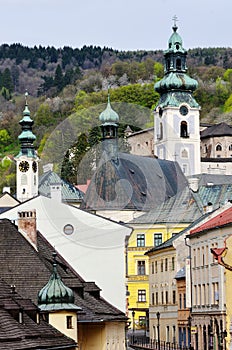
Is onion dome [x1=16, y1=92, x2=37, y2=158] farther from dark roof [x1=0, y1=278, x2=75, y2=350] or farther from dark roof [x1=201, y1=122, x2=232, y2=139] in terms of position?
dark roof [x1=0, y1=278, x2=75, y2=350]

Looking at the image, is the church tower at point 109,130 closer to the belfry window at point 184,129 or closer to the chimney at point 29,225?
the belfry window at point 184,129

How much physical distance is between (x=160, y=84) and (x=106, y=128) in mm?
16775

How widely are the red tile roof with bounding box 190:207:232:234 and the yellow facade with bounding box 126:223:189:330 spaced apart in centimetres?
2090

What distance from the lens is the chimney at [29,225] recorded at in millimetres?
47375

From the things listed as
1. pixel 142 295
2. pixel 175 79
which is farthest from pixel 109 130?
pixel 142 295

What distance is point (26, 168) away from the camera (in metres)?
126

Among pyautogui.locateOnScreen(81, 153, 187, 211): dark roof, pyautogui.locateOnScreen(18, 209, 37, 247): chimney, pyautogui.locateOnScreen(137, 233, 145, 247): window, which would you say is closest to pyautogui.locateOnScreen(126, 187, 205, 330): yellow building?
pyautogui.locateOnScreen(137, 233, 145, 247): window

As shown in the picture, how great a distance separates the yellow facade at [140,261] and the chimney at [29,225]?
47.6 meters

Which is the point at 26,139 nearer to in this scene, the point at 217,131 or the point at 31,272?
the point at 217,131

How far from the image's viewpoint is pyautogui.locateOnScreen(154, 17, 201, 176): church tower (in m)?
140

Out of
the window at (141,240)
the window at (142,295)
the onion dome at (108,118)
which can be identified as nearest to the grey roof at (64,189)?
the onion dome at (108,118)

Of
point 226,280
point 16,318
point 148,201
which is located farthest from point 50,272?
point 148,201

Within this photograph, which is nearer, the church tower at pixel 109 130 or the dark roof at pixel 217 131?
the church tower at pixel 109 130

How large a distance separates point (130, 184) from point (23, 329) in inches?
3351
